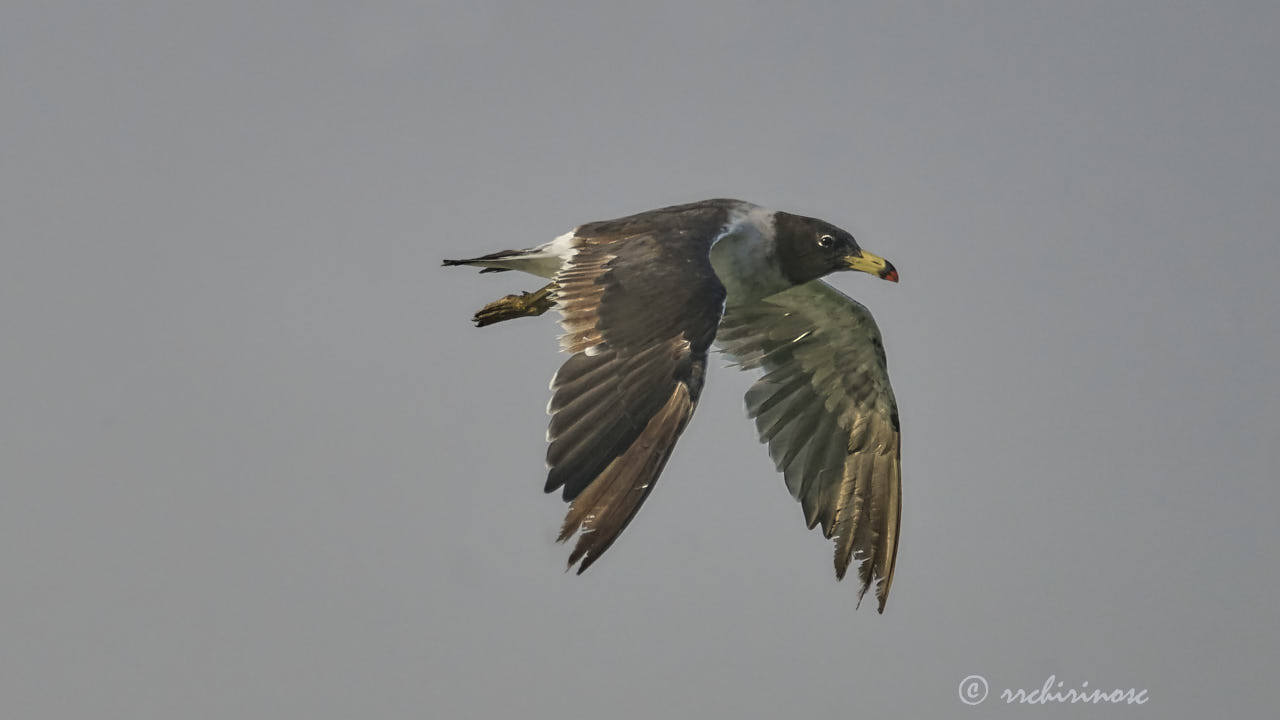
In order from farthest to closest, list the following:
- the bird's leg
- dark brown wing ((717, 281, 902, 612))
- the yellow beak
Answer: dark brown wing ((717, 281, 902, 612)) → the yellow beak → the bird's leg

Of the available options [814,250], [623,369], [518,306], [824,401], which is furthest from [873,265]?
[623,369]

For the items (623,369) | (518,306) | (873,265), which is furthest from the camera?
(873,265)

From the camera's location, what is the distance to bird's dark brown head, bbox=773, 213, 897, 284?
13.8 m

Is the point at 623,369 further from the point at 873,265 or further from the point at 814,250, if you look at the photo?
the point at 873,265

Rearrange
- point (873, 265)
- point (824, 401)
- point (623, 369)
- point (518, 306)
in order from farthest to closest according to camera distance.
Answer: point (824, 401)
point (873, 265)
point (518, 306)
point (623, 369)

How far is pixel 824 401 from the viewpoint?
15727mm

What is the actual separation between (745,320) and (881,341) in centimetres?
157

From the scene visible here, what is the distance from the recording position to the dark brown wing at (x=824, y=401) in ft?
49.6

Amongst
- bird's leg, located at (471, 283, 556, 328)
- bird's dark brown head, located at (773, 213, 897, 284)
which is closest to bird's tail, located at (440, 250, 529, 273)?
bird's leg, located at (471, 283, 556, 328)

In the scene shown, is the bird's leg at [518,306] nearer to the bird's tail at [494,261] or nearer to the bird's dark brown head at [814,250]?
the bird's tail at [494,261]

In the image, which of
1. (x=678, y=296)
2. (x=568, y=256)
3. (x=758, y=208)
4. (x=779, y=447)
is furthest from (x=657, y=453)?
(x=779, y=447)

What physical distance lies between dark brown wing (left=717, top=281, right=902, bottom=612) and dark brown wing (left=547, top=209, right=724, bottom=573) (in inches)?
137

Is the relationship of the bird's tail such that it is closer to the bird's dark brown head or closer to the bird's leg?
the bird's leg

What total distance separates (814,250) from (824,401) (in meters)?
2.49
